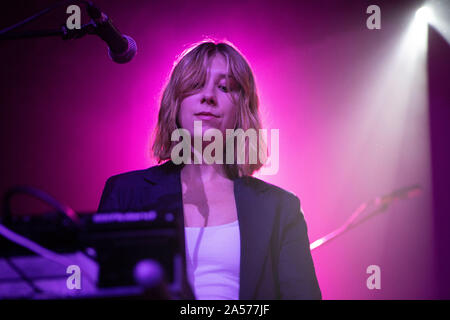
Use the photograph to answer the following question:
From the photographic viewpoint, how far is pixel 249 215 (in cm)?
114

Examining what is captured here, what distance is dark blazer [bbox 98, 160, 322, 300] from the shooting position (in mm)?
1036

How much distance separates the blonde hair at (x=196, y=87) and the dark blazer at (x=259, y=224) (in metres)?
0.11

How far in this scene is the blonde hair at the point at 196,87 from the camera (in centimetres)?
127

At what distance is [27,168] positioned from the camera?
182 centimetres

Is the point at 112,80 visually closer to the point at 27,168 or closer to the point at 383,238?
the point at 27,168

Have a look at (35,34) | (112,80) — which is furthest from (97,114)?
(35,34)

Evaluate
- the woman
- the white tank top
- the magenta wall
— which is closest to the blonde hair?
the woman

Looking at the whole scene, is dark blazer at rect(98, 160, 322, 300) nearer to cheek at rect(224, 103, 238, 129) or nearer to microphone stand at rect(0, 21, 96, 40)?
cheek at rect(224, 103, 238, 129)

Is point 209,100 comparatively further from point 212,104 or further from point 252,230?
point 252,230

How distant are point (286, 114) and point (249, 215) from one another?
118 cm

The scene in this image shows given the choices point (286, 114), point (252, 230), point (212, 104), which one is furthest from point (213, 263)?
point (286, 114)

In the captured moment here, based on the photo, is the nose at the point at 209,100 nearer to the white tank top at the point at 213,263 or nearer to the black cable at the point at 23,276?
the white tank top at the point at 213,263

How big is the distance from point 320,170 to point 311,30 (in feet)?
2.73

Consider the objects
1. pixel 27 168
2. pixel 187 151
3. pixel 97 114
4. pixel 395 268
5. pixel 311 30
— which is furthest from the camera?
pixel 311 30
